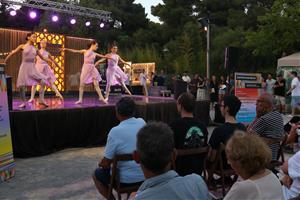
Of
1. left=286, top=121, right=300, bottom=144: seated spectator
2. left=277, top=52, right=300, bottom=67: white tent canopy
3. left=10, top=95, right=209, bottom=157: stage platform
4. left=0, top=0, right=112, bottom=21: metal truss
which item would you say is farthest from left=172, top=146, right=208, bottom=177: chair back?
left=277, top=52, right=300, bottom=67: white tent canopy

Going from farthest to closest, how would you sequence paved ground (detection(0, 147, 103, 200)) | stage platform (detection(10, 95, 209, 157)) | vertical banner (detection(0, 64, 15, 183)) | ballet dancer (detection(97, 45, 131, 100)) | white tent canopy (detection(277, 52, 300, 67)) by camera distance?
white tent canopy (detection(277, 52, 300, 67)) → ballet dancer (detection(97, 45, 131, 100)) → stage platform (detection(10, 95, 209, 157)) → vertical banner (detection(0, 64, 15, 183)) → paved ground (detection(0, 147, 103, 200))

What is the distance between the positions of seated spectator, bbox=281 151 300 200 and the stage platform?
Result: 5264 mm

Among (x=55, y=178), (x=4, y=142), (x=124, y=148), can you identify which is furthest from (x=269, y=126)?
(x=4, y=142)

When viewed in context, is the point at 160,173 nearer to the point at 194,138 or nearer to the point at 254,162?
the point at 254,162

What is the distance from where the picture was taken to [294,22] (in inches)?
893

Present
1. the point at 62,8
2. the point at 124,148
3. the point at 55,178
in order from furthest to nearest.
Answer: the point at 62,8, the point at 55,178, the point at 124,148

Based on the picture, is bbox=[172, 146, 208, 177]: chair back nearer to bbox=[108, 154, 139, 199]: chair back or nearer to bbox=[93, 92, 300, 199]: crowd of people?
bbox=[93, 92, 300, 199]: crowd of people

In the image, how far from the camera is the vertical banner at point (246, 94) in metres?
9.45

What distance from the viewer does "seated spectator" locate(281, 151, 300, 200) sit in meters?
3.19

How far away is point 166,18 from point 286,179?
32.9m

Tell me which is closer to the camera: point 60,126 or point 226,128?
point 226,128

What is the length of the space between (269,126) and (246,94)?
528 centimetres

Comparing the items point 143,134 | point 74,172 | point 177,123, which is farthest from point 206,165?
point 74,172

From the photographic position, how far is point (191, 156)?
12.4 feet
